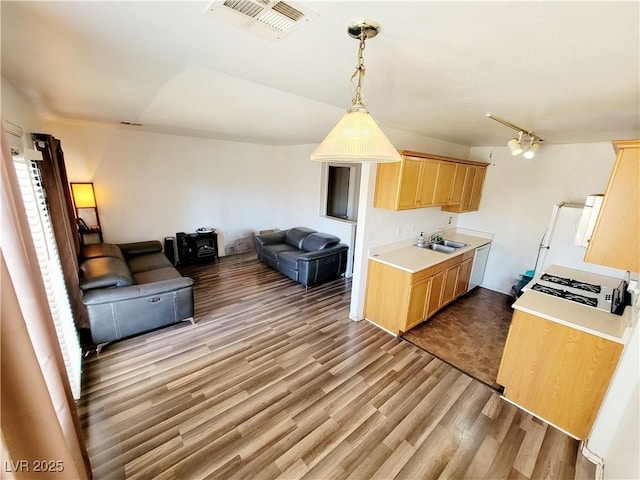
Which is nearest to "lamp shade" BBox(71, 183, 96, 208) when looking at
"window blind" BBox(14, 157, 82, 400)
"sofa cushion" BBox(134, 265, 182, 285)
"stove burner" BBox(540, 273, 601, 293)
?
"sofa cushion" BBox(134, 265, 182, 285)

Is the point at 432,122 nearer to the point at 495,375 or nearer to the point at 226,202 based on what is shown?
the point at 495,375

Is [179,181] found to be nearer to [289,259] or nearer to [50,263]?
[289,259]

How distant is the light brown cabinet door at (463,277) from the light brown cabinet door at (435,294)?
0.59m

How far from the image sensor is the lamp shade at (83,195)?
13.1ft

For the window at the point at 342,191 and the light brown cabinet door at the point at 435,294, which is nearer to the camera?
the light brown cabinet door at the point at 435,294

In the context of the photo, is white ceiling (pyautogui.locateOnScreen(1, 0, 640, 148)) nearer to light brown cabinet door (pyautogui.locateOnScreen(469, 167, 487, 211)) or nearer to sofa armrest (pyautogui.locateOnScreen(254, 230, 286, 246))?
light brown cabinet door (pyautogui.locateOnScreen(469, 167, 487, 211))

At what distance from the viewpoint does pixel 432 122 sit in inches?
112

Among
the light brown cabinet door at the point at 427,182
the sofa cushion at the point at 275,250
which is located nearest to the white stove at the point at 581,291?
the light brown cabinet door at the point at 427,182

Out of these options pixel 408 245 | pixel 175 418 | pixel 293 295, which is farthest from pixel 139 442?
pixel 408 245

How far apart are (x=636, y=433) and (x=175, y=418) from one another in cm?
304

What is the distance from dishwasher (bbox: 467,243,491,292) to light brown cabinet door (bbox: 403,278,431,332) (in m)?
1.56

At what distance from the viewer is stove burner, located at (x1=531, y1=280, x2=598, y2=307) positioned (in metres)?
2.33

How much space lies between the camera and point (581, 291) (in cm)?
263

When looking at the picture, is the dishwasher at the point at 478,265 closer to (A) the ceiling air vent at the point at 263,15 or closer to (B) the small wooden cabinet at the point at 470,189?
(B) the small wooden cabinet at the point at 470,189
